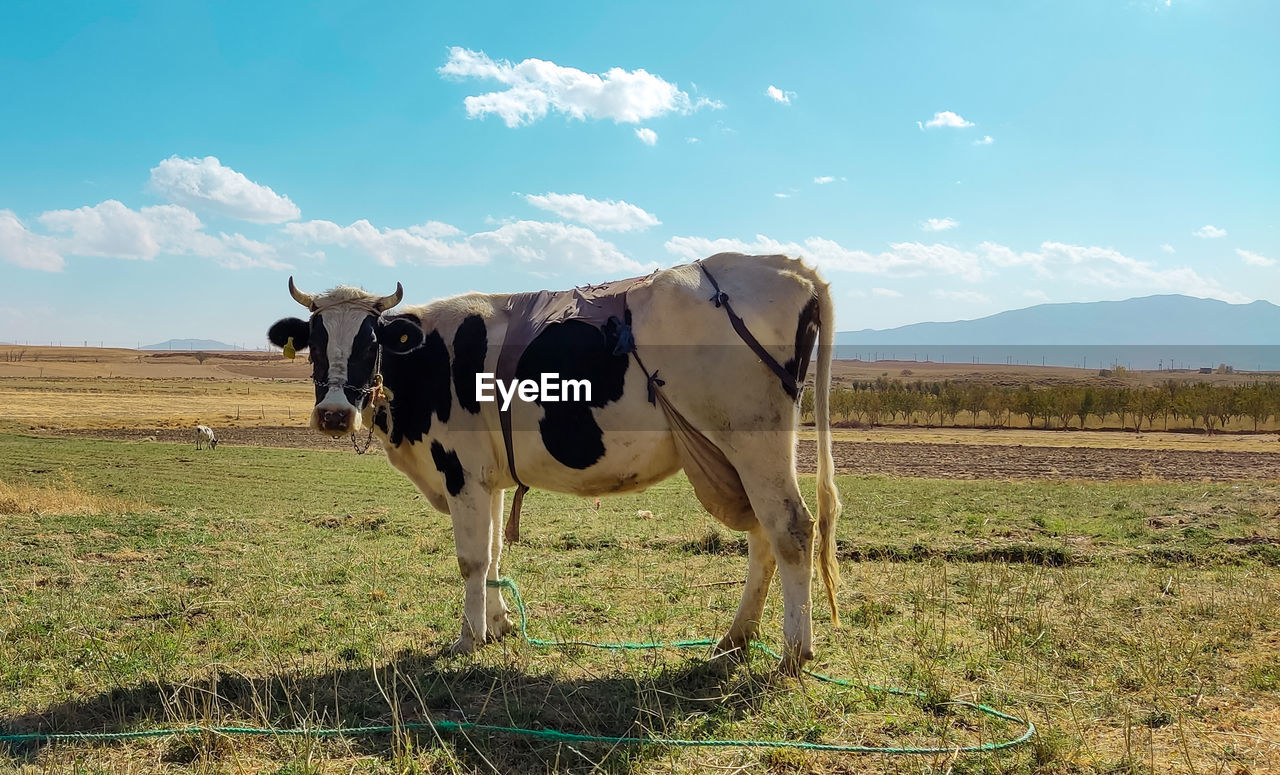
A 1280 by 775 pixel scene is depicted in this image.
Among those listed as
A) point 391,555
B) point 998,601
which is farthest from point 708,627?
point 391,555

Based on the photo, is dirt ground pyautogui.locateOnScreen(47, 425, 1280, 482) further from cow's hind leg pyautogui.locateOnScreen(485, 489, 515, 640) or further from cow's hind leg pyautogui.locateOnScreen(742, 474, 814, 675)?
cow's hind leg pyautogui.locateOnScreen(742, 474, 814, 675)

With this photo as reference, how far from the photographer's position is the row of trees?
2126 inches

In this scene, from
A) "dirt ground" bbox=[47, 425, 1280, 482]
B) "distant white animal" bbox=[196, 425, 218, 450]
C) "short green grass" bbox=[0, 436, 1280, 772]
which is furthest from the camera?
"distant white animal" bbox=[196, 425, 218, 450]

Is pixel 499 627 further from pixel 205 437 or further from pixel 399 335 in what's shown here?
pixel 205 437

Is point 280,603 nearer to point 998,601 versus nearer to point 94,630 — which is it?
point 94,630

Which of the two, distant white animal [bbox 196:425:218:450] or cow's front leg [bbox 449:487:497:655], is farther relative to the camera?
distant white animal [bbox 196:425:218:450]

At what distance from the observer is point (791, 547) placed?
543cm

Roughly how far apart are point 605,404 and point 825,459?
1.75 m

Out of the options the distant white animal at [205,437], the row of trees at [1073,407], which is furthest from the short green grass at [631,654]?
the row of trees at [1073,407]

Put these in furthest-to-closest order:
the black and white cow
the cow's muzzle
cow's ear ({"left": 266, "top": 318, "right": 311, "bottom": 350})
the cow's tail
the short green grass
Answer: cow's ear ({"left": 266, "top": 318, "right": 311, "bottom": 350})
the cow's muzzle
the cow's tail
the black and white cow
the short green grass

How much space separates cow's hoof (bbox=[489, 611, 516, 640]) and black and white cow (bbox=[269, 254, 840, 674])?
12mm

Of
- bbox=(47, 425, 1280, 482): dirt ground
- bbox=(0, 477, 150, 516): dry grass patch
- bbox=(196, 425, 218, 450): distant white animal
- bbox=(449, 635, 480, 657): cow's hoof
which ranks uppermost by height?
bbox=(449, 635, 480, 657): cow's hoof

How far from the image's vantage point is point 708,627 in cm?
665
